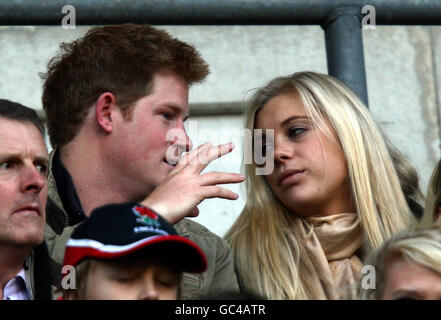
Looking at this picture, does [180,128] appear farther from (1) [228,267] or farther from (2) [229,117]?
(2) [229,117]

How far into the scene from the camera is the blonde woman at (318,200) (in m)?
3.18

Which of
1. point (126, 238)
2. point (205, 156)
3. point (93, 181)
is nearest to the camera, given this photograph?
point (126, 238)

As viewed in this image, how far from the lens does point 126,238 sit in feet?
7.22

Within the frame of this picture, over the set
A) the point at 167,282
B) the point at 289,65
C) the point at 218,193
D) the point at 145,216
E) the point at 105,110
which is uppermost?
the point at 289,65

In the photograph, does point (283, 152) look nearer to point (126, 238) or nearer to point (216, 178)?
point (216, 178)

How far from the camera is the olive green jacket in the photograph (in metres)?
2.89

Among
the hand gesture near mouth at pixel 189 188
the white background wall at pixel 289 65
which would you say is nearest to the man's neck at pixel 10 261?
the hand gesture near mouth at pixel 189 188

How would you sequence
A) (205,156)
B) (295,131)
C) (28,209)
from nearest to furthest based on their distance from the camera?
(28,209)
(205,156)
(295,131)

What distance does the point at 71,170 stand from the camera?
321 cm

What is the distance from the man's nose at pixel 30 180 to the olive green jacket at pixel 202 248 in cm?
24

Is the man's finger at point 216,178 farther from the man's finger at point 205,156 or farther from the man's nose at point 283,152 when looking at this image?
the man's nose at point 283,152

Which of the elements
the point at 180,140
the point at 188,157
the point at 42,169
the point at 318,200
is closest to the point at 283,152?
the point at 318,200

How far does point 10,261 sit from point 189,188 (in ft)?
1.61

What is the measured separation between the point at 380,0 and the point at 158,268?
3.36 ft
